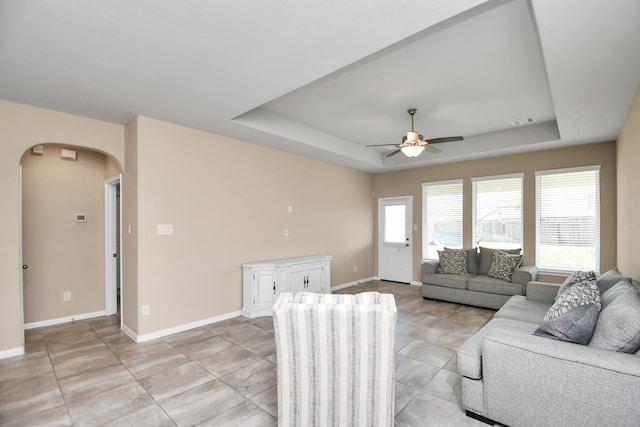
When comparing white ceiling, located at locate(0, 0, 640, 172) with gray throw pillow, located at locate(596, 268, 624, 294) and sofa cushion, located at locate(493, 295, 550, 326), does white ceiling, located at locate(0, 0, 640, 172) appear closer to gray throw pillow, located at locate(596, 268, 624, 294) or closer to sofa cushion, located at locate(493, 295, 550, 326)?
gray throw pillow, located at locate(596, 268, 624, 294)

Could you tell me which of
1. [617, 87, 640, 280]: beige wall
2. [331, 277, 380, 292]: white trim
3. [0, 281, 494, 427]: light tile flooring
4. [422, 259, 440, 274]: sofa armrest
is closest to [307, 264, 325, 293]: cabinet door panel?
[331, 277, 380, 292]: white trim

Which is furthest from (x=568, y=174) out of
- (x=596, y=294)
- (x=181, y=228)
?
(x=181, y=228)

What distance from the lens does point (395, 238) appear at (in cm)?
717

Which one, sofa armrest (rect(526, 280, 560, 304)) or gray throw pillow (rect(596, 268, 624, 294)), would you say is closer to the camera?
gray throw pillow (rect(596, 268, 624, 294))

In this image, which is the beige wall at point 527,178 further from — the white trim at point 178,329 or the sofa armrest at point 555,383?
the white trim at point 178,329

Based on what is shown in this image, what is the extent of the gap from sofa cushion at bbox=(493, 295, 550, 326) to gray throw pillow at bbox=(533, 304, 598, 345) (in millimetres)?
918

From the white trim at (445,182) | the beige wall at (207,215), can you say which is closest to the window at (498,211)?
the white trim at (445,182)

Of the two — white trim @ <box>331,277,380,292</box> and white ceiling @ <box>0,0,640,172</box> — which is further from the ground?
white ceiling @ <box>0,0,640,172</box>

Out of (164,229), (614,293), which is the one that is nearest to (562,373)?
(614,293)

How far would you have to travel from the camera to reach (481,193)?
591cm

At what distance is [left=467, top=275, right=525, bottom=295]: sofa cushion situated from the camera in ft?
15.3

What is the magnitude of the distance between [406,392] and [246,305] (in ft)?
8.97

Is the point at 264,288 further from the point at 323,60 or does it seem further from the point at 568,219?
the point at 568,219

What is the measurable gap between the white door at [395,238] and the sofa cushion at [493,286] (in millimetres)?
1877
